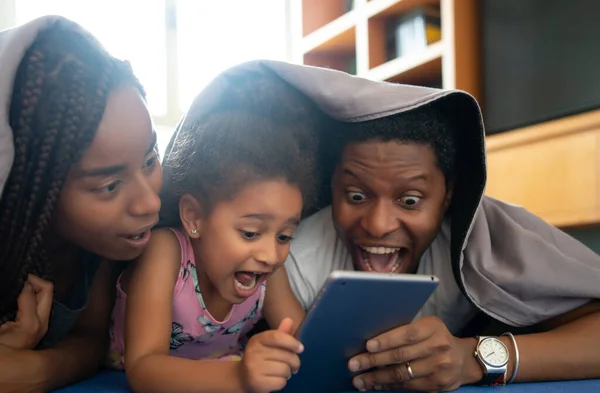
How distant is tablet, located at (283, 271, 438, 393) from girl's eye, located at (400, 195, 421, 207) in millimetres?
276

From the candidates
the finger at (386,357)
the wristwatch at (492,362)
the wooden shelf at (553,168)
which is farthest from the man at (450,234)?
the wooden shelf at (553,168)

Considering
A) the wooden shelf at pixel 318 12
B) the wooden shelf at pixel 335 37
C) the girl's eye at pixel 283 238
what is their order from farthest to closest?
1. the wooden shelf at pixel 318 12
2. the wooden shelf at pixel 335 37
3. the girl's eye at pixel 283 238

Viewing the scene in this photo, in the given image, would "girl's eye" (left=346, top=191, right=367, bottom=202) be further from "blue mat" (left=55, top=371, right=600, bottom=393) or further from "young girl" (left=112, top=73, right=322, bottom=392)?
"blue mat" (left=55, top=371, right=600, bottom=393)

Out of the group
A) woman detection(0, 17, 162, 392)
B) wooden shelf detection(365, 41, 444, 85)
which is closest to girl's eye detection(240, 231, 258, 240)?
woman detection(0, 17, 162, 392)

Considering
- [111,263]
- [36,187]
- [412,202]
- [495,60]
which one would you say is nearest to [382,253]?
[412,202]

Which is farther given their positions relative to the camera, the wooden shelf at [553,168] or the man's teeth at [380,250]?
the wooden shelf at [553,168]

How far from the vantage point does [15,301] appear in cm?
83

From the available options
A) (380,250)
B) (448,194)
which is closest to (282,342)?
(380,250)

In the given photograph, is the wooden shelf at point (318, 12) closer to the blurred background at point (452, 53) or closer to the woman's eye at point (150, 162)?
the blurred background at point (452, 53)

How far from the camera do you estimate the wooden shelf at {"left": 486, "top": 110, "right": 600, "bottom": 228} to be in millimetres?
1765

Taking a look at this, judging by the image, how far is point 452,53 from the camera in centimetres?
226

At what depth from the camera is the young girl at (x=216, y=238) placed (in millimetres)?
810

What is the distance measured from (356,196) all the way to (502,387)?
0.39 m

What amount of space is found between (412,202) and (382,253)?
11 centimetres
